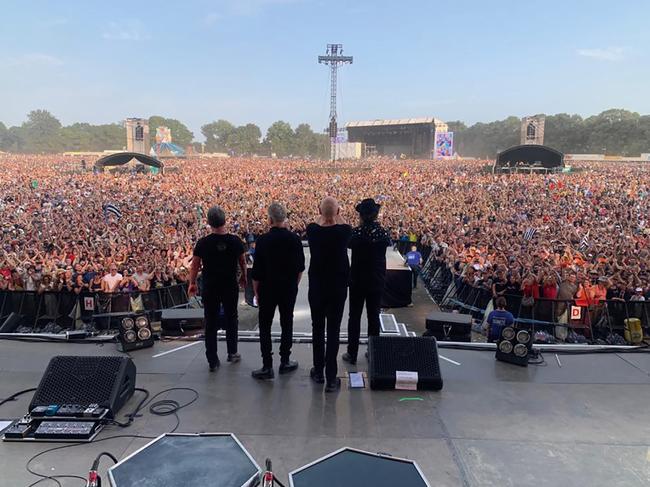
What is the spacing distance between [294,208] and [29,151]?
99.8 meters

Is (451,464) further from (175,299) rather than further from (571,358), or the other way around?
(175,299)

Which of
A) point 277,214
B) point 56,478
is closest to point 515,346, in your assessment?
point 277,214

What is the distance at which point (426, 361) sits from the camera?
3.81 metres

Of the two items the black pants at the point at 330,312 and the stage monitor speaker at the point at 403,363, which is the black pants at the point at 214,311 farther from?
the stage monitor speaker at the point at 403,363

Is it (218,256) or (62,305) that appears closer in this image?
(218,256)

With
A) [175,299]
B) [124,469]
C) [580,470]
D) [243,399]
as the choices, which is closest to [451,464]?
[580,470]

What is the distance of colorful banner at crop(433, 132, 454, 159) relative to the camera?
2375 inches

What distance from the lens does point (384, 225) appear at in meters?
15.3

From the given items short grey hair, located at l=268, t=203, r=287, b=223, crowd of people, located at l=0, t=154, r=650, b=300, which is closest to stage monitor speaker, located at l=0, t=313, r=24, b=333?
crowd of people, located at l=0, t=154, r=650, b=300

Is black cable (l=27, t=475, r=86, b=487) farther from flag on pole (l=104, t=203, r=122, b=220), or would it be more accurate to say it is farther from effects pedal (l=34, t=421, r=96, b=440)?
flag on pole (l=104, t=203, r=122, b=220)

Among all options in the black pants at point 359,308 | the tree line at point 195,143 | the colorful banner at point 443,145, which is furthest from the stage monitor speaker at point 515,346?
the tree line at point 195,143

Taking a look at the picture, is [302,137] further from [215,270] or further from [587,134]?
[215,270]

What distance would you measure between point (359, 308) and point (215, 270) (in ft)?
4.19

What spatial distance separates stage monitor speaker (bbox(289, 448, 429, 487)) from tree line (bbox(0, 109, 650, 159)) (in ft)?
259
